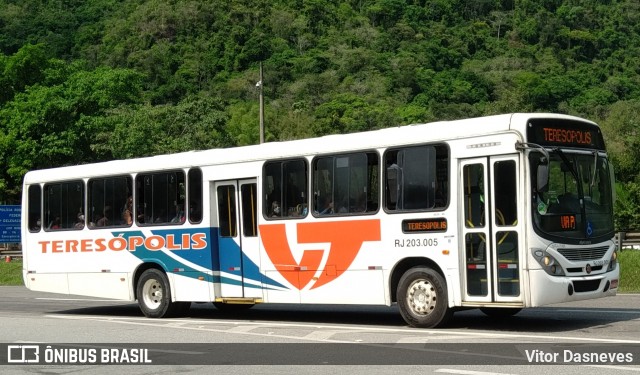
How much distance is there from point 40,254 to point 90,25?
14783cm

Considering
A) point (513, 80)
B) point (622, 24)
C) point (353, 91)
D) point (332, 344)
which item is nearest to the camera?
point (332, 344)

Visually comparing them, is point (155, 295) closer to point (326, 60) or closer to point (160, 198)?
point (160, 198)

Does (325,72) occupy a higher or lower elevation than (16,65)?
higher

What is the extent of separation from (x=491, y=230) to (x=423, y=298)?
5.13 feet

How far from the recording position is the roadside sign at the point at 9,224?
4988 cm

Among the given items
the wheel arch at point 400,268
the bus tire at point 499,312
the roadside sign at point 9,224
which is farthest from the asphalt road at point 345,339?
the roadside sign at point 9,224

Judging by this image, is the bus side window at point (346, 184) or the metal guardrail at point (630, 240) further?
the metal guardrail at point (630, 240)

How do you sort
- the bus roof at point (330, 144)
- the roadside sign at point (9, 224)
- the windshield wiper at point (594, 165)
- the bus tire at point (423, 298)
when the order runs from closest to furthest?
the bus roof at point (330, 144)
the bus tire at point (423, 298)
the windshield wiper at point (594, 165)
the roadside sign at point (9, 224)

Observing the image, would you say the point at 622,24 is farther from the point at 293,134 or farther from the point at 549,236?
the point at 549,236

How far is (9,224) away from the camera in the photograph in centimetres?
5009

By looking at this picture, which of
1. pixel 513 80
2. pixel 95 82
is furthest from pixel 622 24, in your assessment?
pixel 95 82

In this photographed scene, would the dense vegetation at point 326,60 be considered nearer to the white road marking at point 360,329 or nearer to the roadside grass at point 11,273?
the roadside grass at point 11,273

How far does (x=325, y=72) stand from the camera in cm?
14575

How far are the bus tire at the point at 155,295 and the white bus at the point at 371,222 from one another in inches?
1.1
